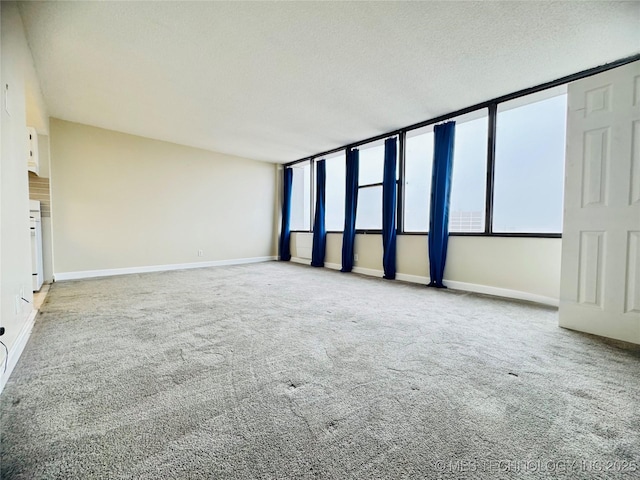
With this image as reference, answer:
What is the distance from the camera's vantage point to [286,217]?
678cm

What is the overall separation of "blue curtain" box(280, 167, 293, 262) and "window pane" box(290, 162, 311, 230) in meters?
0.18

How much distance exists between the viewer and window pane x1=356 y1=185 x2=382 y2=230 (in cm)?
497

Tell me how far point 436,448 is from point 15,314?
2.61 metres

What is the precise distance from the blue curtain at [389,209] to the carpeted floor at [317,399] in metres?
2.04

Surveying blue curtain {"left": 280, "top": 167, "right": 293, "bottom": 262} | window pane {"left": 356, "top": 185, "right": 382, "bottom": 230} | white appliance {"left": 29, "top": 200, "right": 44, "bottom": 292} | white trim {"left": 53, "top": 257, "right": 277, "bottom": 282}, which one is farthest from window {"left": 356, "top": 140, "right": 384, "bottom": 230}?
white appliance {"left": 29, "top": 200, "right": 44, "bottom": 292}

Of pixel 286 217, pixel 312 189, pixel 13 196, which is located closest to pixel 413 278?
pixel 312 189

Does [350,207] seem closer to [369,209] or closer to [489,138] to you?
[369,209]

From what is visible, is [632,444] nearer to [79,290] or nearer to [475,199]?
[475,199]

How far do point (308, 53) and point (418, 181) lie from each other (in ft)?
8.64

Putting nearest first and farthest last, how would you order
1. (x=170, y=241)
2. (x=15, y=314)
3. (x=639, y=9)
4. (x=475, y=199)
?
1. (x=15, y=314)
2. (x=639, y=9)
3. (x=475, y=199)
4. (x=170, y=241)

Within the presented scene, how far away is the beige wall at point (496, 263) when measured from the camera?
3.07 meters

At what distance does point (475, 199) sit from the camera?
3.72m

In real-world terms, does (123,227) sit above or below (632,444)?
above

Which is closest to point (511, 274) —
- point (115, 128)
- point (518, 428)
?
point (518, 428)
